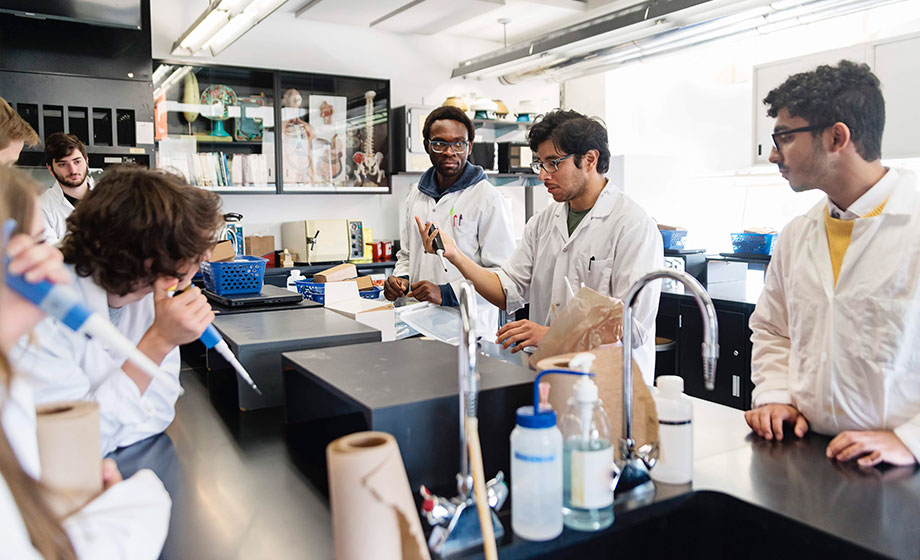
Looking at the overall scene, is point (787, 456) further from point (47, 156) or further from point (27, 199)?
point (47, 156)

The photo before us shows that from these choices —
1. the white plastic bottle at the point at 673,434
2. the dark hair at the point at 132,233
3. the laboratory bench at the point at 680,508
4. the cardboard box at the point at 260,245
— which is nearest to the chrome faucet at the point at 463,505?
the laboratory bench at the point at 680,508

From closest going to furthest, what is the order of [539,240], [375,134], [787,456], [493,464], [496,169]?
[493,464], [787,456], [539,240], [375,134], [496,169]

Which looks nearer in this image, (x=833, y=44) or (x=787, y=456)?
(x=787, y=456)

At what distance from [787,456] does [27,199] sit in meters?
1.35

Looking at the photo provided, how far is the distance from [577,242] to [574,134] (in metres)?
0.38

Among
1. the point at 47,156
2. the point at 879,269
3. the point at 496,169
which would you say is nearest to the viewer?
the point at 879,269

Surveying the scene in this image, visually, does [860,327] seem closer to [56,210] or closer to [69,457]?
[69,457]

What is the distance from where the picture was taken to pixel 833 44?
191 inches

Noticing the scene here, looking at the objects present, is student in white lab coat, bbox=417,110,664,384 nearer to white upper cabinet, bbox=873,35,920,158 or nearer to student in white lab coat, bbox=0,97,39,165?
student in white lab coat, bbox=0,97,39,165

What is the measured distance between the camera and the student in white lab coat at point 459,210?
3.20 meters

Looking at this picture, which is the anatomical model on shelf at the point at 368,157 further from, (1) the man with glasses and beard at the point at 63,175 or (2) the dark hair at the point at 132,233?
(2) the dark hair at the point at 132,233

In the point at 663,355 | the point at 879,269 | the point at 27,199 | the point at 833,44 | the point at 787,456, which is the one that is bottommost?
the point at 663,355

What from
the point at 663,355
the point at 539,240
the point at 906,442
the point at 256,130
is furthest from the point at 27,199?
the point at 256,130

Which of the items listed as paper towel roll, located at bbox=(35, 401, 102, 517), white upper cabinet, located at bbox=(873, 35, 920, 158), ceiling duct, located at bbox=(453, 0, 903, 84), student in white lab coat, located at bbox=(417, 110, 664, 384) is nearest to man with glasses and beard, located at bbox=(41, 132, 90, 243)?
student in white lab coat, located at bbox=(417, 110, 664, 384)
